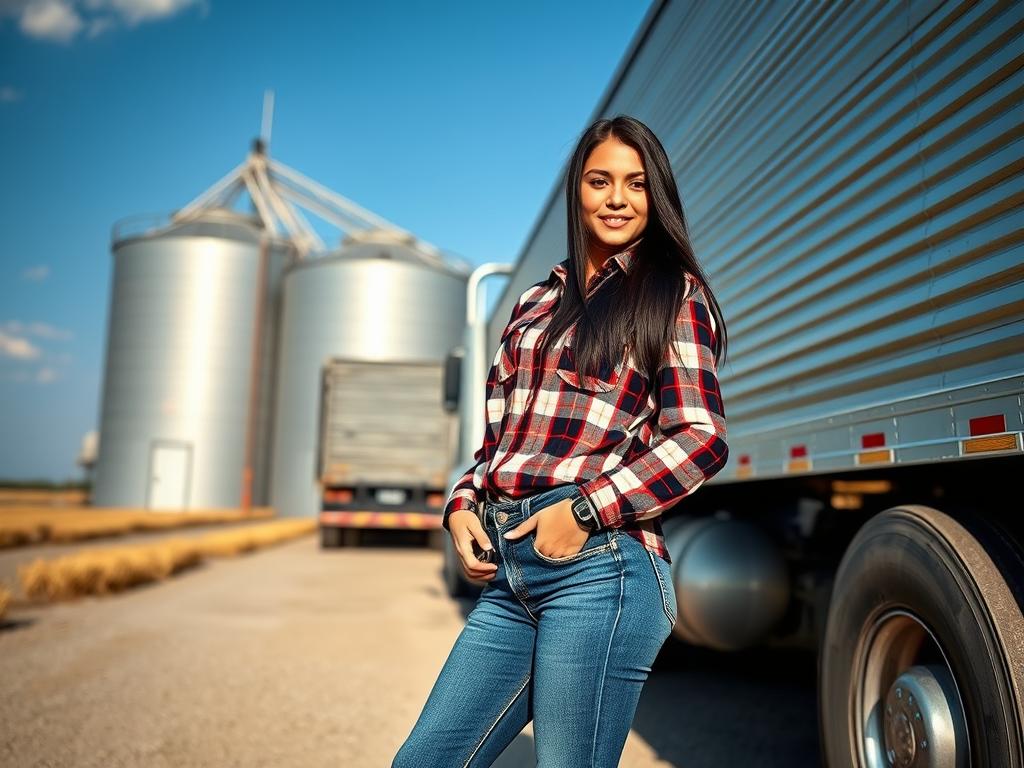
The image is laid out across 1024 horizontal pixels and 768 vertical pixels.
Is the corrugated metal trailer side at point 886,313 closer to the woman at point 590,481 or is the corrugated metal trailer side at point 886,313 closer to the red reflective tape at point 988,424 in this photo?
the red reflective tape at point 988,424

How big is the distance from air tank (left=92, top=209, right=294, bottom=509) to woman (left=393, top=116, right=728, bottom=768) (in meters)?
29.7

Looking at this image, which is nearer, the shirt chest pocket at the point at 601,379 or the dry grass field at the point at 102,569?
the shirt chest pocket at the point at 601,379

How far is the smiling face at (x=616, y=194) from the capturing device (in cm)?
164

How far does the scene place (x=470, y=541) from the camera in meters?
1.54

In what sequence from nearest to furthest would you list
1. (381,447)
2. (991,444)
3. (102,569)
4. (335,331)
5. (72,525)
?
(991,444) < (102,569) < (381,447) < (72,525) < (335,331)

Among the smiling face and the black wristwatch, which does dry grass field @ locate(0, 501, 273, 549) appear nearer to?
the smiling face

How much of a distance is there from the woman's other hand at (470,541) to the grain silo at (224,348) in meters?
27.9

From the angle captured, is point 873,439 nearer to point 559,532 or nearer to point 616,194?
point 616,194

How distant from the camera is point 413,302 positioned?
2981 centimetres

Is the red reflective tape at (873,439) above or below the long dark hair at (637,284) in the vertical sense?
below

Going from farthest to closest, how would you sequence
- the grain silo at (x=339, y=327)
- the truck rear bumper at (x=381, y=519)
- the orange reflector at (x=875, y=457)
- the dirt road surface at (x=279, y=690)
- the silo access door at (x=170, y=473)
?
the grain silo at (x=339, y=327)
the silo access door at (x=170, y=473)
the truck rear bumper at (x=381, y=519)
the dirt road surface at (x=279, y=690)
the orange reflector at (x=875, y=457)

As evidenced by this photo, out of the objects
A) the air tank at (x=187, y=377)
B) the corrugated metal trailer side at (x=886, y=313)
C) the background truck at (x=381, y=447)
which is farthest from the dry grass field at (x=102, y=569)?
the air tank at (x=187, y=377)

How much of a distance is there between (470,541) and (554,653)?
25cm

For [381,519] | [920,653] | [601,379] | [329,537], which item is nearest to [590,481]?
[601,379]
